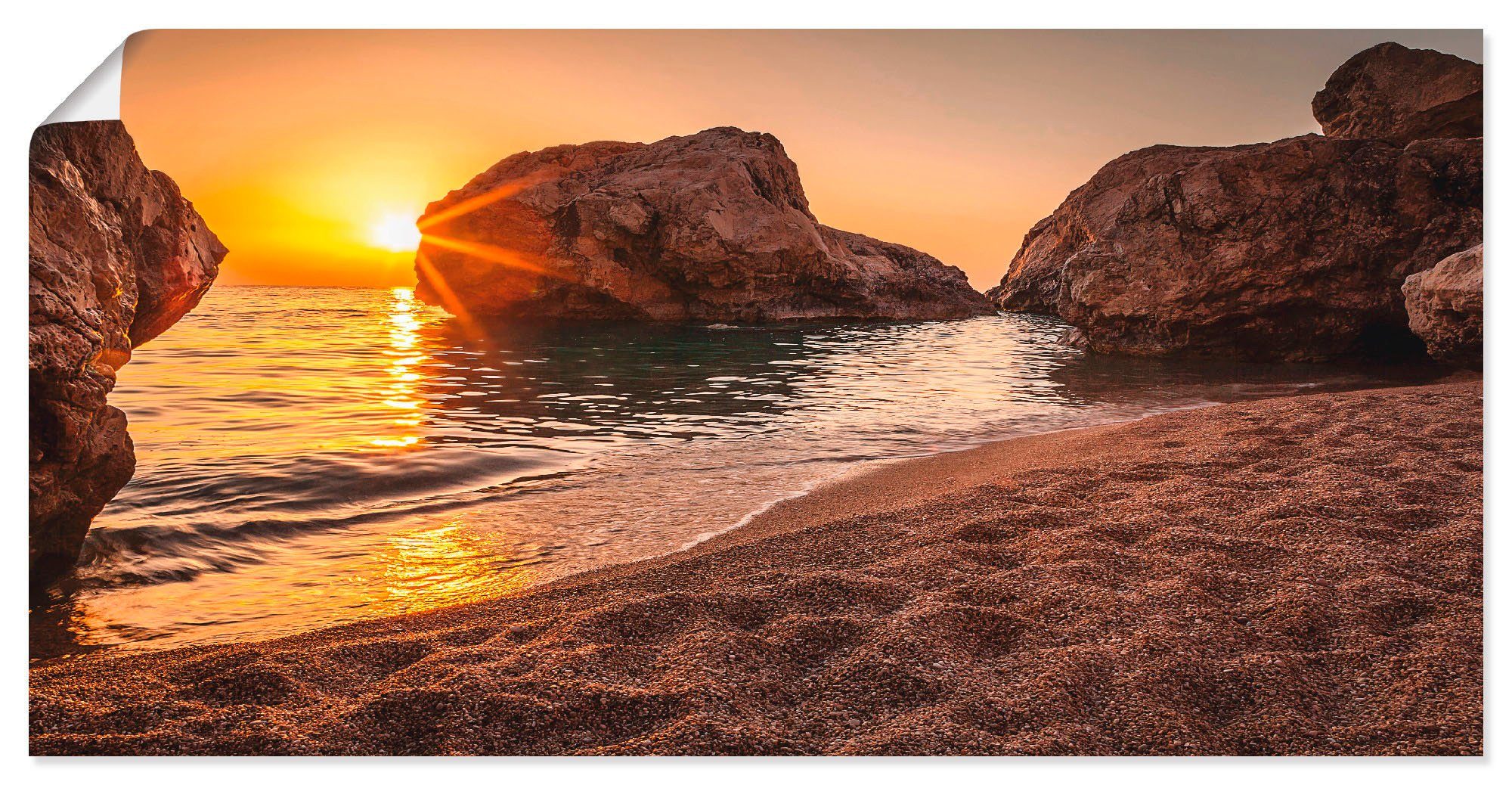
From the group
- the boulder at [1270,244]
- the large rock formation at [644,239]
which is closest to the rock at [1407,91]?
the boulder at [1270,244]

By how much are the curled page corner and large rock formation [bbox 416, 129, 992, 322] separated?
2697 centimetres

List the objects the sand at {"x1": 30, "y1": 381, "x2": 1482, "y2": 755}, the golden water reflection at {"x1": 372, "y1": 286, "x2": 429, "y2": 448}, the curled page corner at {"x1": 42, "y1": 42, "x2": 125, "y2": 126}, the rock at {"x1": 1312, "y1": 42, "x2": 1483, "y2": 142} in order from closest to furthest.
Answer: the sand at {"x1": 30, "y1": 381, "x2": 1482, "y2": 755} < the curled page corner at {"x1": 42, "y1": 42, "x2": 125, "y2": 126} < the rock at {"x1": 1312, "y1": 42, "x2": 1483, "y2": 142} < the golden water reflection at {"x1": 372, "y1": 286, "x2": 429, "y2": 448}

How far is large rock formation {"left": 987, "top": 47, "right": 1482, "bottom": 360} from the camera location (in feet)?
31.8

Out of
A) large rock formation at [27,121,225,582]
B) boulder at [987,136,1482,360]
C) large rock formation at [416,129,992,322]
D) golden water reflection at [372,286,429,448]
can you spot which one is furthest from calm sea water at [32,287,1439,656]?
large rock formation at [416,129,992,322]

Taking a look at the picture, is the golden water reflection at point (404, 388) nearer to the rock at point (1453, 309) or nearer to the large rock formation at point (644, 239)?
the rock at point (1453, 309)

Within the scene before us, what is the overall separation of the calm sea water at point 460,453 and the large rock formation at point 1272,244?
0.73m

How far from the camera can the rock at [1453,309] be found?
635 cm

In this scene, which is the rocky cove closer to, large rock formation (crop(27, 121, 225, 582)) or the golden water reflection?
large rock formation (crop(27, 121, 225, 582))

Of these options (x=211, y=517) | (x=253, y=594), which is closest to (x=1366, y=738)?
(x=253, y=594)

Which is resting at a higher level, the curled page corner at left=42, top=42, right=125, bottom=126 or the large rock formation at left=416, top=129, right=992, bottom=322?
the large rock formation at left=416, top=129, right=992, bottom=322

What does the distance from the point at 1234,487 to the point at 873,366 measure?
36.0 feet

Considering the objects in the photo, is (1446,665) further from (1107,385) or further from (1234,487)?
(1107,385)
